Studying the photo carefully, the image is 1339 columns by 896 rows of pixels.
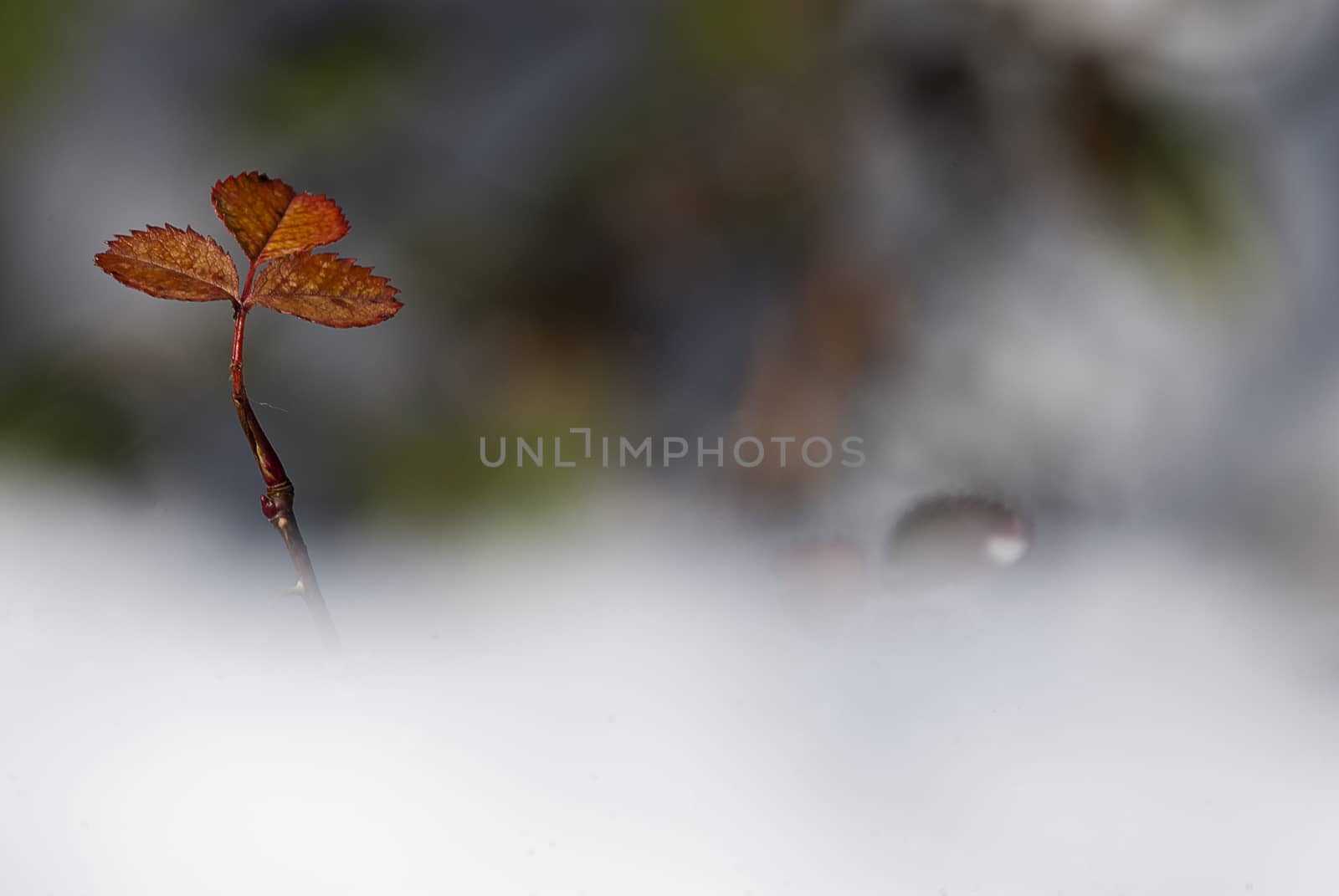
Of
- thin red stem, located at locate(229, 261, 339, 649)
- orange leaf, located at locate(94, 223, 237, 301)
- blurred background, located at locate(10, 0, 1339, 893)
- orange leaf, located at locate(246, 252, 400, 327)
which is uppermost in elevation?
blurred background, located at locate(10, 0, 1339, 893)

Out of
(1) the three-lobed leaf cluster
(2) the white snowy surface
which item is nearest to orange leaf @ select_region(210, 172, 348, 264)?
(1) the three-lobed leaf cluster

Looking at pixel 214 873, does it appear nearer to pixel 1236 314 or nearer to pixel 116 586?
pixel 116 586

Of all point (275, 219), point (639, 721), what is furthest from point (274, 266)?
point (639, 721)

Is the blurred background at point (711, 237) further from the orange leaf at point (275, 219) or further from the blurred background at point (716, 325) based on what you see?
the orange leaf at point (275, 219)

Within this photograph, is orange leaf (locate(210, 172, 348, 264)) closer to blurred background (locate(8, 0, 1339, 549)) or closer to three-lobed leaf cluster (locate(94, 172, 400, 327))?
three-lobed leaf cluster (locate(94, 172, 400, 327))

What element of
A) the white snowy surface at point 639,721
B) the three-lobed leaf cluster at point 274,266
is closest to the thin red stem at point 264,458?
the three-lobed leaf cluster at point 274,266

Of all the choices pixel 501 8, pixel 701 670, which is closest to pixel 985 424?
pixel 701 670
